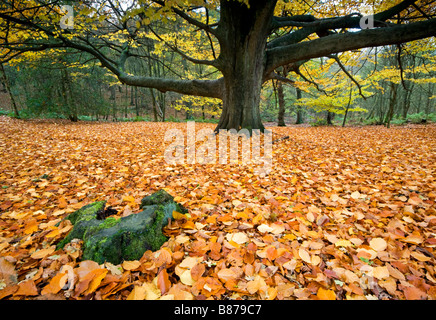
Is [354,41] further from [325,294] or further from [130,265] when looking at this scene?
[130,265]

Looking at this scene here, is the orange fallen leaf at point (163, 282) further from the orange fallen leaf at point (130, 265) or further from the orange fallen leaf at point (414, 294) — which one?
the orange fallen leaf at point (414, 294)

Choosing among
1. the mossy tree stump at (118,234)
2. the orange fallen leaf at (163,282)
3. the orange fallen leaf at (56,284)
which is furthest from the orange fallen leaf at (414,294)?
the orange fallen leaf at (56,284)

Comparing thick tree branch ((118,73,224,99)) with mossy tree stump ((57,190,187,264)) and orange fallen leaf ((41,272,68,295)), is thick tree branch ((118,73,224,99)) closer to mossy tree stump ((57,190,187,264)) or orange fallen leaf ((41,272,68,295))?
mossy tree stump ((57,190,187,264))

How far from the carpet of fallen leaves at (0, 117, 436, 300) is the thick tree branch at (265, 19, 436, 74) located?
2815 millimetres

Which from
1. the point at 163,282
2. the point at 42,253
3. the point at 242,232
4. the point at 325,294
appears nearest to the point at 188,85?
the point at 242,232

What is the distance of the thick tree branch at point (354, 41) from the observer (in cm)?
390

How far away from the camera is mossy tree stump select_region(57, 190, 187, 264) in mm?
1151

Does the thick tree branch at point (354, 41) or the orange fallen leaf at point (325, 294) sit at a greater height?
the thick tree branch at point (354, 41)

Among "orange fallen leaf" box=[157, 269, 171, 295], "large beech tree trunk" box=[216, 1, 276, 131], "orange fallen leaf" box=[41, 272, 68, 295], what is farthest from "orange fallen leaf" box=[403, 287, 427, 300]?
"large beech tree trunk" box=[216, 1, 276, 131]

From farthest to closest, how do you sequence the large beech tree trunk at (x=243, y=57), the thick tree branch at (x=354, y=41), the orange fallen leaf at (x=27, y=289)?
the large beech tree trunk at (x=243, y=57) → the thick tree branch at (x=354, y=41) → the orange fallen leaf at (x=27, y=289)

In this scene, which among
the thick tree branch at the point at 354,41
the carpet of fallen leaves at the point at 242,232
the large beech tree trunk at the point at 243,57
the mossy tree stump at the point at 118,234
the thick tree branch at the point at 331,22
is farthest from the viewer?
the large beech tree trunk at the point at 243,57

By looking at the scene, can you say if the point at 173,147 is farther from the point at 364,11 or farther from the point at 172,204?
the point at 364,11

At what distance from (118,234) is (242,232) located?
91 cm

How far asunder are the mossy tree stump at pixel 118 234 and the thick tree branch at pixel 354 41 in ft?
18.1
